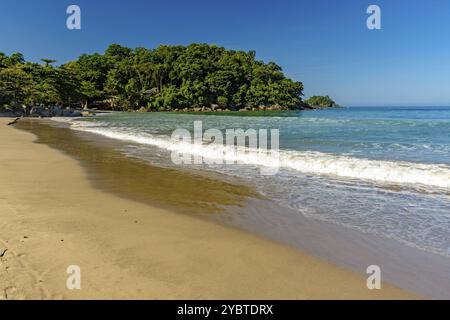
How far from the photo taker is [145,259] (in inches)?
146

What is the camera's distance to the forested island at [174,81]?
7738 cm

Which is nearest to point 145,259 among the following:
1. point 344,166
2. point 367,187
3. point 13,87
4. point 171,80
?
point 367,187

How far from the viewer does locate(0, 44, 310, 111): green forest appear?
253 feet

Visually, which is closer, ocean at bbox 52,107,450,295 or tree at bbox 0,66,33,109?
ocean at bbox 52,107,450,295

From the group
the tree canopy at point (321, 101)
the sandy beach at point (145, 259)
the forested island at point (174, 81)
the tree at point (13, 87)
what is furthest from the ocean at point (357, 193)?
the tree canopy at point (321, 101)

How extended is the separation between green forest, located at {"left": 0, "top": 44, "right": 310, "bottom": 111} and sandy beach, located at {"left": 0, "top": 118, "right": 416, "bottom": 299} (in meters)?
60.0

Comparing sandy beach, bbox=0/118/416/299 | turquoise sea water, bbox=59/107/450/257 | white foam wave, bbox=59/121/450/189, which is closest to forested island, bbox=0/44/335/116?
white foam wave, bbox=59/121/450/189

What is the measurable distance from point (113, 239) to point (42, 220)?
4.52 ft

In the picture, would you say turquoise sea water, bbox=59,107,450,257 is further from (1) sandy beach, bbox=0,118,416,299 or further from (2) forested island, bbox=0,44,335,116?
(2) forested island, bbox=0,44,335,116

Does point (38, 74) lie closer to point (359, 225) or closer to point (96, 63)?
point (96, 63)

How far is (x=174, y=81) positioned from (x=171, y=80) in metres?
1.12

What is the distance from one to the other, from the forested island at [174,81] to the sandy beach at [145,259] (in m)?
59.8

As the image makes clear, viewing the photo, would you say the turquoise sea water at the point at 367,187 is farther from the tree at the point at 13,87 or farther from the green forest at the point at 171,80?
the green forest at the point at 171,80

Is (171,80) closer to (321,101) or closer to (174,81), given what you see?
(174,81)
